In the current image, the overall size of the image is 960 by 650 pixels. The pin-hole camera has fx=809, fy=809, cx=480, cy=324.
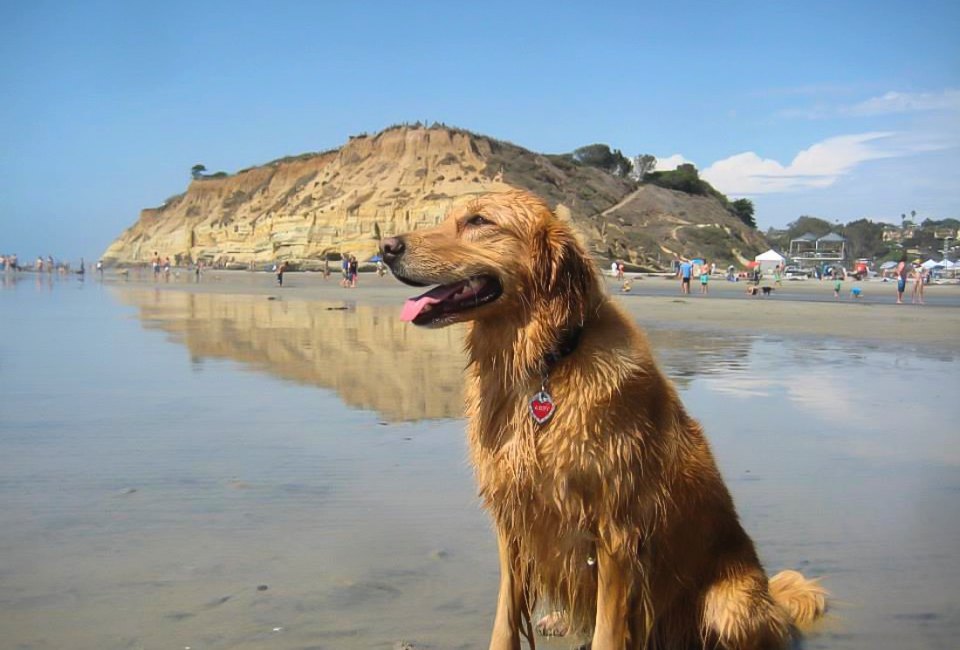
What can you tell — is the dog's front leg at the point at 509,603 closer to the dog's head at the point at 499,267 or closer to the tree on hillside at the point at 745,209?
the dog's head at the point at 499,267

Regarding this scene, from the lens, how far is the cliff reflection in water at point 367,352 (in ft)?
31.0

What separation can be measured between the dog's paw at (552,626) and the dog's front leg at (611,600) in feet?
2.45

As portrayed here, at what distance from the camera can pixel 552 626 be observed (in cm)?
390

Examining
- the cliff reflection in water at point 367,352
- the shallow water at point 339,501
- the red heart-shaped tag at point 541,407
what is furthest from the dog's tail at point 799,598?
the cliff reflection in water at point 367,352

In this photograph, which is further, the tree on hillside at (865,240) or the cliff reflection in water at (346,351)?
the tree on hillside at (865,240)

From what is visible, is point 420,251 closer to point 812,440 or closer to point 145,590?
point 145,590

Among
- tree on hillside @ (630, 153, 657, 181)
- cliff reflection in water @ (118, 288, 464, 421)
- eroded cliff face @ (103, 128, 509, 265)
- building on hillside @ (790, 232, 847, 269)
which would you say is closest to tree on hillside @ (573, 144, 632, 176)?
tree on hillside @ (630, 153, 657, 181)

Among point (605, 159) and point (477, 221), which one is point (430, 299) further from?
point (605, 159)

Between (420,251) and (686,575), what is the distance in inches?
67.0

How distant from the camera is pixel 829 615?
3.87m

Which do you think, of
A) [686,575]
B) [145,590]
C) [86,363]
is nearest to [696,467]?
[686,575]

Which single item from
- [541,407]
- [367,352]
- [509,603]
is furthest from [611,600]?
[367,352]

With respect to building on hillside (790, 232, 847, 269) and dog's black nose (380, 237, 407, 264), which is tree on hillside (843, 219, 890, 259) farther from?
dog's black nose (380, 237, 407, 264)

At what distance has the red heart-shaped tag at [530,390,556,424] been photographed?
303cm
